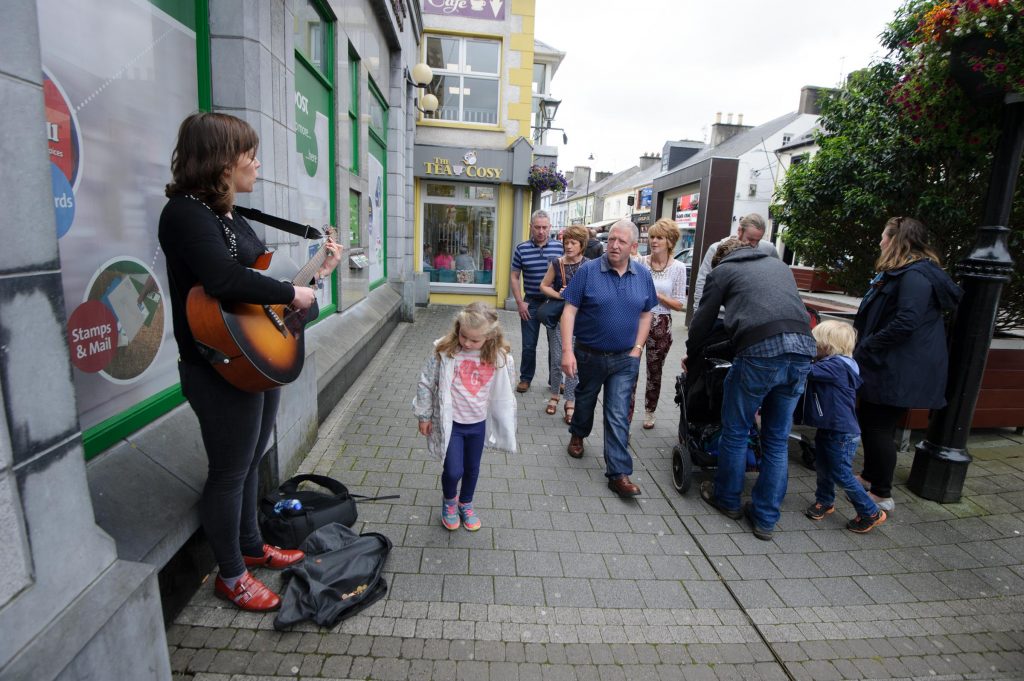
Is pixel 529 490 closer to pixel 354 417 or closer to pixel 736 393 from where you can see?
pixel 736 393

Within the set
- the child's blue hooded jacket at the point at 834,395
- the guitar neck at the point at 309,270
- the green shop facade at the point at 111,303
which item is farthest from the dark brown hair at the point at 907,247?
the guitar neck at the point at 309,270

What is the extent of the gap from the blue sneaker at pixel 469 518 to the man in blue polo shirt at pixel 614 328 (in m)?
1.11

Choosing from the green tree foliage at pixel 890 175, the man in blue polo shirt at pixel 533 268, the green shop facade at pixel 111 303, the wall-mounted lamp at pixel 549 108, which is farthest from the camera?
the wall-mounted lamp at pixel 549 108

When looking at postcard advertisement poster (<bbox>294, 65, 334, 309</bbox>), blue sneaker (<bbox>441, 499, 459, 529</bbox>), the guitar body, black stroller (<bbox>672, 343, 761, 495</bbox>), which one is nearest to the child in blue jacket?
black stroller (<bbox>672, 343, 761, 495</bbox>)

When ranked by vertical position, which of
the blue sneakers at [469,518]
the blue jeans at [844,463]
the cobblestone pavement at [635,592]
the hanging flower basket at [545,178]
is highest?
the hanging flower basket at [545,178]

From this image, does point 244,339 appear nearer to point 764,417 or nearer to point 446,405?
point 446,405

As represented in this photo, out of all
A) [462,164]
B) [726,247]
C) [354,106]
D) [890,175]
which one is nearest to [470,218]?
[462,164]

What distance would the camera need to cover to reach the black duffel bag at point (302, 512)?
10.3 ft

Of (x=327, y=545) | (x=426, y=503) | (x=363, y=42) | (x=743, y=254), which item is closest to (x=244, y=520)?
(x=327, y=545)

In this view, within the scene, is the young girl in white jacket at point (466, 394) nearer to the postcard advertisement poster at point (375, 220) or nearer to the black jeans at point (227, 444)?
the black jeans at point (227, 444)

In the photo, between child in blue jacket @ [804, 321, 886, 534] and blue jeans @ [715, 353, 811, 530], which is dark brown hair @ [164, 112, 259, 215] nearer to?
blue jeans @ [715, 353, 811, 530]

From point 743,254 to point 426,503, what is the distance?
2.58 meters

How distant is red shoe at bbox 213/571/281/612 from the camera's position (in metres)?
2.65

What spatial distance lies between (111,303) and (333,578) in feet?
5.36
